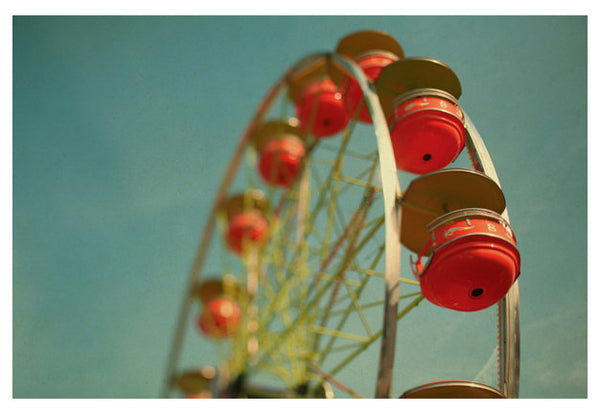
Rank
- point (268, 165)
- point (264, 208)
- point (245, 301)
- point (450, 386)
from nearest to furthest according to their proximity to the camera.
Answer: point (450, 386)
point (245, 301)
point (268, 165)
point (264, 208)

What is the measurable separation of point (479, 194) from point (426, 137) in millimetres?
799

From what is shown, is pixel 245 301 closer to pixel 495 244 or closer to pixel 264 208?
pixel 264 208

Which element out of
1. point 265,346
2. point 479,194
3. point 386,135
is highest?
point 386,135

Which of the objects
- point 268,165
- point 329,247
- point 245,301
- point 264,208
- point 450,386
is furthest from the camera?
point 264,208

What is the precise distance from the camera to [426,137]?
5035 mm

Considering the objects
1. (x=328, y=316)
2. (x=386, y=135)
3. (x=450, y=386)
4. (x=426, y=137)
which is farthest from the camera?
(x=328, y=316)

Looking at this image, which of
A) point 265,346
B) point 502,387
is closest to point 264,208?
point 265,346

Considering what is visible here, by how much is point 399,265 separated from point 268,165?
464cm

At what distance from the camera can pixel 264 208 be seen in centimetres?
908

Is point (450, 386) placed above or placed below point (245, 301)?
below

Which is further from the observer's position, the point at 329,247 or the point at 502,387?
the point at 329,247

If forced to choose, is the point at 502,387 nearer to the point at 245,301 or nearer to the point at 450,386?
the point at 450,386

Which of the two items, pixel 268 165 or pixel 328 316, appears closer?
pixel 328 316

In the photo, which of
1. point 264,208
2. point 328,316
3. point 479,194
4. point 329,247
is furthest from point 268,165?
point 479,194
